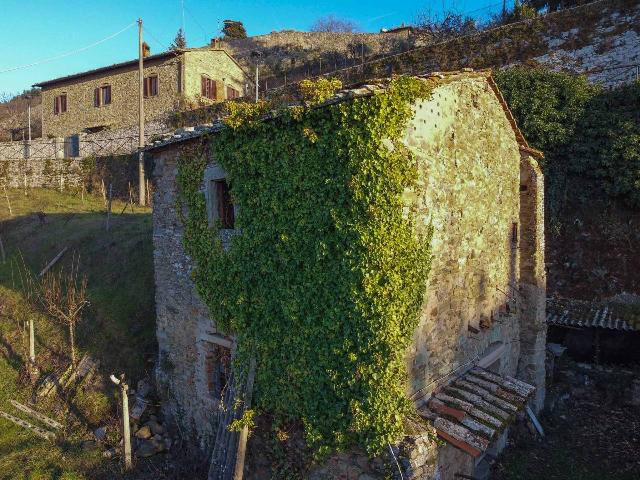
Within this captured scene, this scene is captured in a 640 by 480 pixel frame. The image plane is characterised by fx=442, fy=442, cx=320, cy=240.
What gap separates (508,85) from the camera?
1501cm

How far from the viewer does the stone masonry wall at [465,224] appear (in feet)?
21.9

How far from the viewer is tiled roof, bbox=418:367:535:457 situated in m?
6.19

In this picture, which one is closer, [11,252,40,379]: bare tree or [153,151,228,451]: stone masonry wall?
[153,151,228,451]: stone masonry wall

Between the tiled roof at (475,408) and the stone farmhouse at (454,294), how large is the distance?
0.06 feet

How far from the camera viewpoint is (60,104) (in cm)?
3128

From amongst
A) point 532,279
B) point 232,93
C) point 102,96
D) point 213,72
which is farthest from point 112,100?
point 532,279

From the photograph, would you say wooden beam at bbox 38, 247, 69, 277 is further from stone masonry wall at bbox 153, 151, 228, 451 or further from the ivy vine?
the ivy vine

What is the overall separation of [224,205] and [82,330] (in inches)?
269

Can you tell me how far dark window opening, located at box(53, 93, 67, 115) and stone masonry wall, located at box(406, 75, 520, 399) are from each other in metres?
A: 31.5

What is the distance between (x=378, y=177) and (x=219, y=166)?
3250mm

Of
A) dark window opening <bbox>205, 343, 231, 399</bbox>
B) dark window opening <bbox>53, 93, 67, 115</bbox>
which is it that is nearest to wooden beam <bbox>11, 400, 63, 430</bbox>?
dark window opening <bbox>205, 343, 231, 399</bbox>

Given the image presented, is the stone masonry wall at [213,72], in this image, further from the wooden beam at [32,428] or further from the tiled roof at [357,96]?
the wooden beam at [32,428]

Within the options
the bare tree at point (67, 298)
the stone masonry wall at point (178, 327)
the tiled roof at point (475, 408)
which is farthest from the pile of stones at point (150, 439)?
the tiled roof at point (475, 408)

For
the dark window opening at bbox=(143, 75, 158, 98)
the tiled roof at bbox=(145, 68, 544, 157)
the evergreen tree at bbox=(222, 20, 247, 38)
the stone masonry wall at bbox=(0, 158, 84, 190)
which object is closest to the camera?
the tiled roof at bbox=(145, 68, 544, 157)
